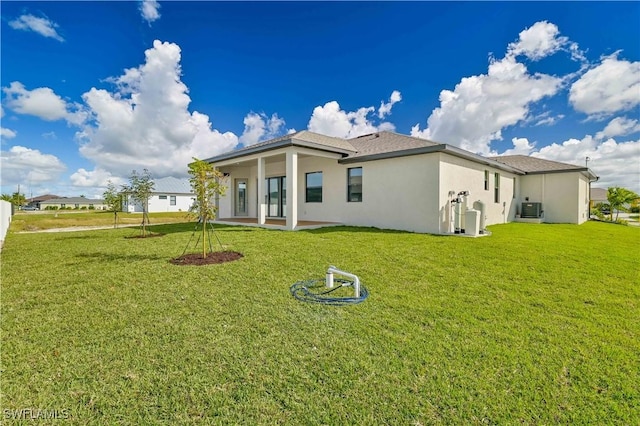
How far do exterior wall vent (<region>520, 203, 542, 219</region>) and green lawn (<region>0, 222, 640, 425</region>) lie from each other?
12.9m

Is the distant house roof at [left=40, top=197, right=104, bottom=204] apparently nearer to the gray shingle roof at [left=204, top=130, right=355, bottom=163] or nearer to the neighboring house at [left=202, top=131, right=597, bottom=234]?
the neighboring house at [left=202, top=131, right=597, bottom=234]

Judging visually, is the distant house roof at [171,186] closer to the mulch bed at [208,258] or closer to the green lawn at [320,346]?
the mulch bed at [208,258]

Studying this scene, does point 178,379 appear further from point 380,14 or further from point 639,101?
point 639,101

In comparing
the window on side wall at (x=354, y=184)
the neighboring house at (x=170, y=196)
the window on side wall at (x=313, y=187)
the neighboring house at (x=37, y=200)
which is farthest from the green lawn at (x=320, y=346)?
the neighboring house at (x=37, y=200)

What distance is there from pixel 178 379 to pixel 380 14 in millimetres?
14001

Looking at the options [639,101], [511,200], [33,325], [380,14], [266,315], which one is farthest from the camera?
[511,200]

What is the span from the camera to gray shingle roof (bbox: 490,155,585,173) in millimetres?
16283

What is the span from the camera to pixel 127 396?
6.88ft

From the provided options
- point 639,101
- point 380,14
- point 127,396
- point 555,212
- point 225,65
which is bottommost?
point 127,396

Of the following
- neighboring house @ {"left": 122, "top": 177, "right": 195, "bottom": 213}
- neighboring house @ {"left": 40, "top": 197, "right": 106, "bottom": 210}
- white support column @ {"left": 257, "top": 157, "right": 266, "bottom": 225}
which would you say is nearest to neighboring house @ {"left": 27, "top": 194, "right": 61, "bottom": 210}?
neighboring house @ {"left": 40, "top": 197, "right": 106, "bottom": 210}

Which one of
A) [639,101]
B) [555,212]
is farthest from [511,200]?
[639,101]

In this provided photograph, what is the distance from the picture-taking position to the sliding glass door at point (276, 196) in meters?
16.2

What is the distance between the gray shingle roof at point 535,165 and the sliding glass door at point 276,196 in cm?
1519

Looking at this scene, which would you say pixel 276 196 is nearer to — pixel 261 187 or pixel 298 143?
pixel 261 187
